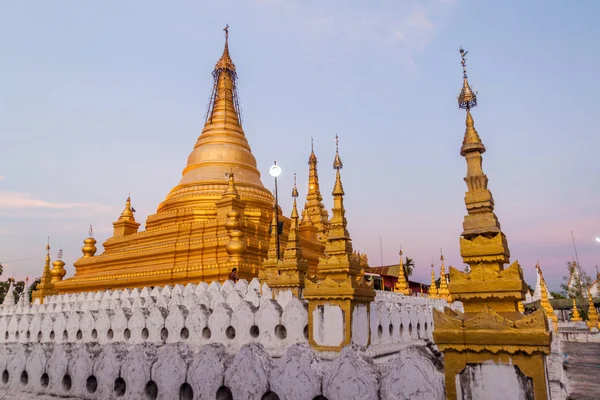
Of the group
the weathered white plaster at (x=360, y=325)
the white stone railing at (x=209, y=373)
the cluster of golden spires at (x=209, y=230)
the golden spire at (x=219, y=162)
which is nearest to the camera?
the white stone railing at (x=209, y=373)

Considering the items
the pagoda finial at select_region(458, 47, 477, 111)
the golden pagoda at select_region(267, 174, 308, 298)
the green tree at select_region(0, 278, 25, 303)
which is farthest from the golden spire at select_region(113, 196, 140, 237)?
the green tree at select_region(0, 278, 25, 303)

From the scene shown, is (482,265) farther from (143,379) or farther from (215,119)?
(215,119)

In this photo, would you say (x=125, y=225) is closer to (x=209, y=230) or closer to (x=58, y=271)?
(x=58, y=271)

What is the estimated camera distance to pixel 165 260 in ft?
77.4

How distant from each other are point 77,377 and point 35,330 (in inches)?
290

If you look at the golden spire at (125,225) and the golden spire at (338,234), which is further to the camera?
the golden spire at (125,225)

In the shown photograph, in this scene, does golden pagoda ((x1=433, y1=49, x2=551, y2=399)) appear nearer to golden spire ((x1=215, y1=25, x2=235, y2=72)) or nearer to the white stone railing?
the white stone railing

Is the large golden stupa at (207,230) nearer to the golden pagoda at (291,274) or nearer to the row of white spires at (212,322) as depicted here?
the row of white spires at (212,322)

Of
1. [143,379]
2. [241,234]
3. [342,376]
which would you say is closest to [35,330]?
[143,379]

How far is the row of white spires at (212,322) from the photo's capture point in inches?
332

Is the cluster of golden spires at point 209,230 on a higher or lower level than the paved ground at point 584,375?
higher

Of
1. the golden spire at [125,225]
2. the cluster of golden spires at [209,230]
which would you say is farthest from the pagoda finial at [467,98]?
the golden spire at [125,225]

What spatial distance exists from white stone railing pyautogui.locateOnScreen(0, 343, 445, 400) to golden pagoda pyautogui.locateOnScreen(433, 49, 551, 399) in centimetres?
36

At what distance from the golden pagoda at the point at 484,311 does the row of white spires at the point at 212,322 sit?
150 inches
